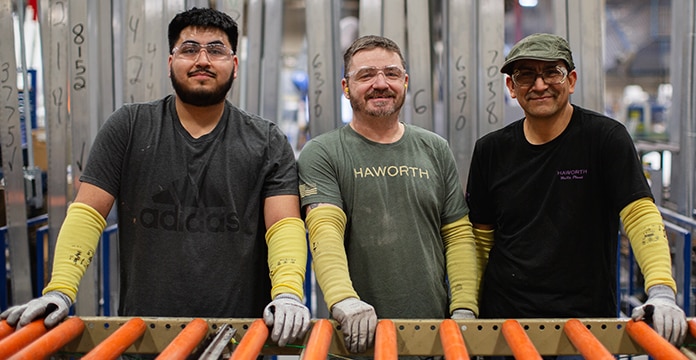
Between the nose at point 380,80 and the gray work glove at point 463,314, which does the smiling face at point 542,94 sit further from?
the gray work glove at point 463,314

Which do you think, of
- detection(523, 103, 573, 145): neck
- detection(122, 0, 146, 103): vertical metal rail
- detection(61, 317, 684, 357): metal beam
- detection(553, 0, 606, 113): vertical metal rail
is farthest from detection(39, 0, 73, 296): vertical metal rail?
detection(553, 0, 606, 113): vertical metal rail

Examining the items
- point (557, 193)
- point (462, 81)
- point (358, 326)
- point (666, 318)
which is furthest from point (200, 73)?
point (666, 318)

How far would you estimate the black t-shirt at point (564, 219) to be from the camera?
2105mm

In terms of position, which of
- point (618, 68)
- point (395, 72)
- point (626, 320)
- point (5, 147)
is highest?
point (618, 68)

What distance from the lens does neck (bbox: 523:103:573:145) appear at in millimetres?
2141

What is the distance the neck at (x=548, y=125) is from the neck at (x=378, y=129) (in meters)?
0.47

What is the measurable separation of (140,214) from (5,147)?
158 cm

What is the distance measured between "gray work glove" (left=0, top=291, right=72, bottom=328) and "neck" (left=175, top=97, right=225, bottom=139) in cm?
68

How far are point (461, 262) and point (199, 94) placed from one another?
3.60 feet

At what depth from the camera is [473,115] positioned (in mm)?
3088

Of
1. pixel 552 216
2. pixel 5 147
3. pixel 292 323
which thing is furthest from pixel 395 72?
pixel 5 147

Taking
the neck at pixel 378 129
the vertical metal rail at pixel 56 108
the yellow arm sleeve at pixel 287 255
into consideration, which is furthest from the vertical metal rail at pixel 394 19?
the vertical metal rail at pixel 56 108

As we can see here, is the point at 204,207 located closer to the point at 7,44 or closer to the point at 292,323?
the point at 292,323

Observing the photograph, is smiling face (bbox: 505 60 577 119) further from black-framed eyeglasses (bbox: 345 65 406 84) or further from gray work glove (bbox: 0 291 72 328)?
gray work glove (bbox: 0 291 72 328)
